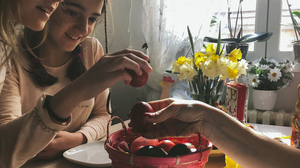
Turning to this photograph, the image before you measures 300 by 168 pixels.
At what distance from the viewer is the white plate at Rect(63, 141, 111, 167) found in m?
0.83

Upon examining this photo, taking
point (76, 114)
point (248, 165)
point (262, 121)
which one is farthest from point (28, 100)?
point (262, 121)

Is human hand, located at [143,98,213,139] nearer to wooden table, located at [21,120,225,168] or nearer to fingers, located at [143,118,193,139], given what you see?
fingers, located at [143,118,193,139]

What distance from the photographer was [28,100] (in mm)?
1178

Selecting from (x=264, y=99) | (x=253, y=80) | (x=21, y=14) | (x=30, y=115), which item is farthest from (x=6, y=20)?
(x=264, y=99)

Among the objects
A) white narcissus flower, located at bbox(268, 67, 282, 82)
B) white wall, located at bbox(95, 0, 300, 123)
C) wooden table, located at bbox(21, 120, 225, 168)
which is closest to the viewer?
wooden table, located at bbox(21, 120, 225, 168)

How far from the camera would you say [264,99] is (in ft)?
5.73

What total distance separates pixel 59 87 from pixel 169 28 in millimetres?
1056

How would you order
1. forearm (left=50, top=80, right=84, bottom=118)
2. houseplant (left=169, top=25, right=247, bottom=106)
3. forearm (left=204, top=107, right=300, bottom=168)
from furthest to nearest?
houseplant (left=169, top=25, right=247, bottom=106) → forearm (left=50, top=80, right=84, bottom=118) → forearm (left=204, top=107, right=300, bottom=168)

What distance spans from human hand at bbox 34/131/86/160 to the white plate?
51 mm

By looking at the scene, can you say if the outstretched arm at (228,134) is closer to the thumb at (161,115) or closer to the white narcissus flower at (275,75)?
the thumb at (161,115)

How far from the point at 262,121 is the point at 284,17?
2.62 feet

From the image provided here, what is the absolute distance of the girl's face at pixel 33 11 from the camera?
790 millimetres

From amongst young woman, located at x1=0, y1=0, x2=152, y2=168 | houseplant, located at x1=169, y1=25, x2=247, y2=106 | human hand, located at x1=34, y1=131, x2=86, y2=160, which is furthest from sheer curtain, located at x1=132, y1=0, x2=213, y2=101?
human hand, located at x1=34, y1=131, x2=86, y2=160

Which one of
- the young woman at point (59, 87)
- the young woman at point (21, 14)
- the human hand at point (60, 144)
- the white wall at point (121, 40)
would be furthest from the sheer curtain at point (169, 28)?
the young woman at point (21, 14)
